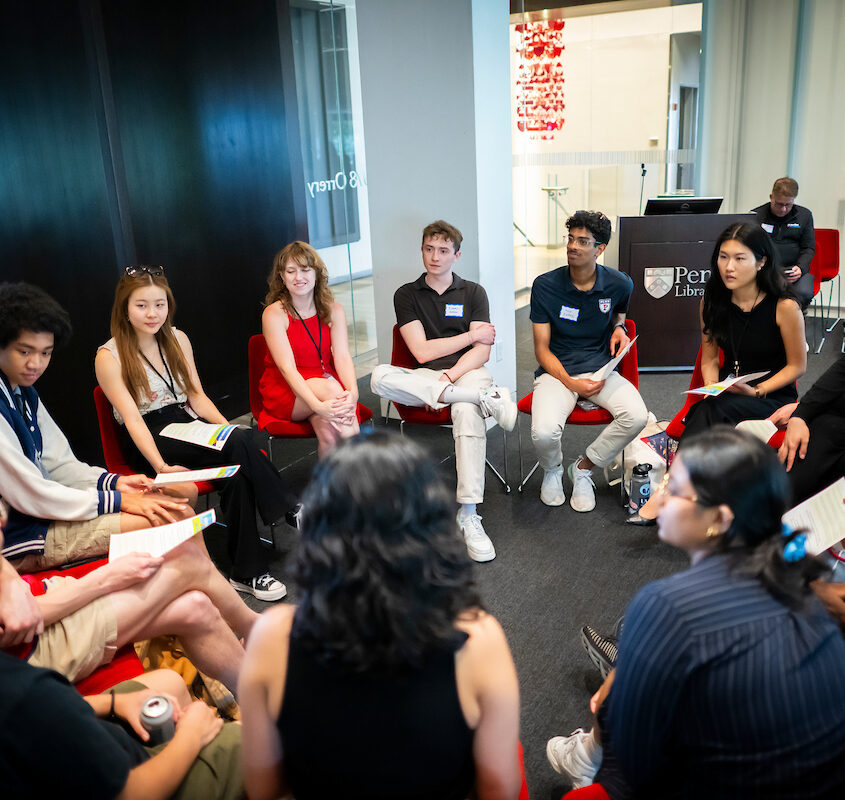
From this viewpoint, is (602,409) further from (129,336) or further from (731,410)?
(129,336)

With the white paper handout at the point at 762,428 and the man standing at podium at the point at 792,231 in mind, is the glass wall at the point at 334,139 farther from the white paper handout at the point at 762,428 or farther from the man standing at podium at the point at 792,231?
the white paper handout at the point at 762,428

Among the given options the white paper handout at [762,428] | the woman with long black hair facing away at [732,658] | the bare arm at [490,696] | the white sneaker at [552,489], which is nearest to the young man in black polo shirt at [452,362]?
the white sneaker at [552,489]

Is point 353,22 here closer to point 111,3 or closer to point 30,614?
point 111,3

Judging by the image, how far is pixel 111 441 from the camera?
312cm

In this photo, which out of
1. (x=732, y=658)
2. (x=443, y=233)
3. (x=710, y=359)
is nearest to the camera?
(x=732, y=658)

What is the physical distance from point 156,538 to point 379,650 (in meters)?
1.37

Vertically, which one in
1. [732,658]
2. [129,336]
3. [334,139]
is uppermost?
[334,139]

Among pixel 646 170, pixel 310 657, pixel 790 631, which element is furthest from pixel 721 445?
pixel 646 170

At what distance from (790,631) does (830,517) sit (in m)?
1.17

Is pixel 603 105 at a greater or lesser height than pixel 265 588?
greater

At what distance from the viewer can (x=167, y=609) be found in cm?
211

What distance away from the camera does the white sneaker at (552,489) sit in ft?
12.4

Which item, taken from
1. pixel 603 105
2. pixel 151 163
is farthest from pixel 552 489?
pixel 603 105

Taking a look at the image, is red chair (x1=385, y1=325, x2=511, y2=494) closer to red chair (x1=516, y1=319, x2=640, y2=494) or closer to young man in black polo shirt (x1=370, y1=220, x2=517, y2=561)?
young man in black polo shirt (x1=370, y1=220, x2=517, y2=561)
